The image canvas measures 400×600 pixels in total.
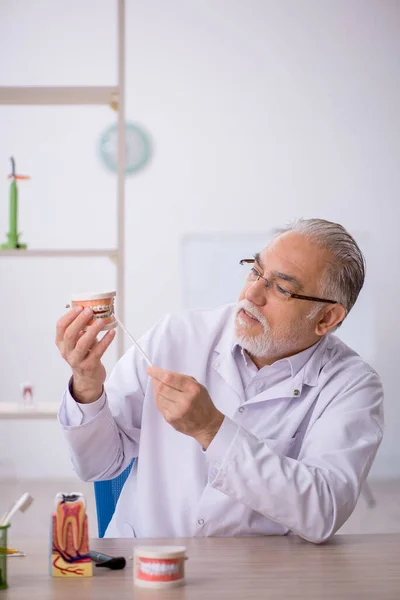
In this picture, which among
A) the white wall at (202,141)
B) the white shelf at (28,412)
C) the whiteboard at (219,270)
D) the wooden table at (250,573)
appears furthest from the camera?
the white wall at (202,141)

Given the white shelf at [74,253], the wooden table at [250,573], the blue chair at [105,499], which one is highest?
the white shelf at [74,253]

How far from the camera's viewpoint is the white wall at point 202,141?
227 inches

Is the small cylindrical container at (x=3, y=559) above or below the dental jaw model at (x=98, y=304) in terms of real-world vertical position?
below

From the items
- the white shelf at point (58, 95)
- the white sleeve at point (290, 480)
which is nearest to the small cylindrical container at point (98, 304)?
the white sleeve at point (290, 480)

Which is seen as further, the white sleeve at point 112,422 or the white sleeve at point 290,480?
the white sleeve at point 112,422

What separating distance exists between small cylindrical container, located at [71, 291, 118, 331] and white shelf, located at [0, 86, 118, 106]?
4.73ft

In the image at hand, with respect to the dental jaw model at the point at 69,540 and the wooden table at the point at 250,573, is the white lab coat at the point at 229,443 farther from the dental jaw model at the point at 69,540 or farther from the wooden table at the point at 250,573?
the dental jaw model at the point at 69,540

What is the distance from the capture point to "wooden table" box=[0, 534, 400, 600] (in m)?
1.21

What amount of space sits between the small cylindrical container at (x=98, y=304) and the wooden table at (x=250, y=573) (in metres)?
0.43

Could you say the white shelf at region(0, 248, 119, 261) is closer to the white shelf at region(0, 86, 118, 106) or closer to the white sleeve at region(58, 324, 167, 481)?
the white shelf at region(0, 86, 118, 106)

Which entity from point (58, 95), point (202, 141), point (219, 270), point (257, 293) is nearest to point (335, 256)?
point (257, 293)

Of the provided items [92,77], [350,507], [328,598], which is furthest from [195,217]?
[328,598]

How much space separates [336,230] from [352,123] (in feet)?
13.1

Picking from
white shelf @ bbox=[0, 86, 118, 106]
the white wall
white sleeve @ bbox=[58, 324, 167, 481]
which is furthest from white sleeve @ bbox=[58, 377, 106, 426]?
the white wall
